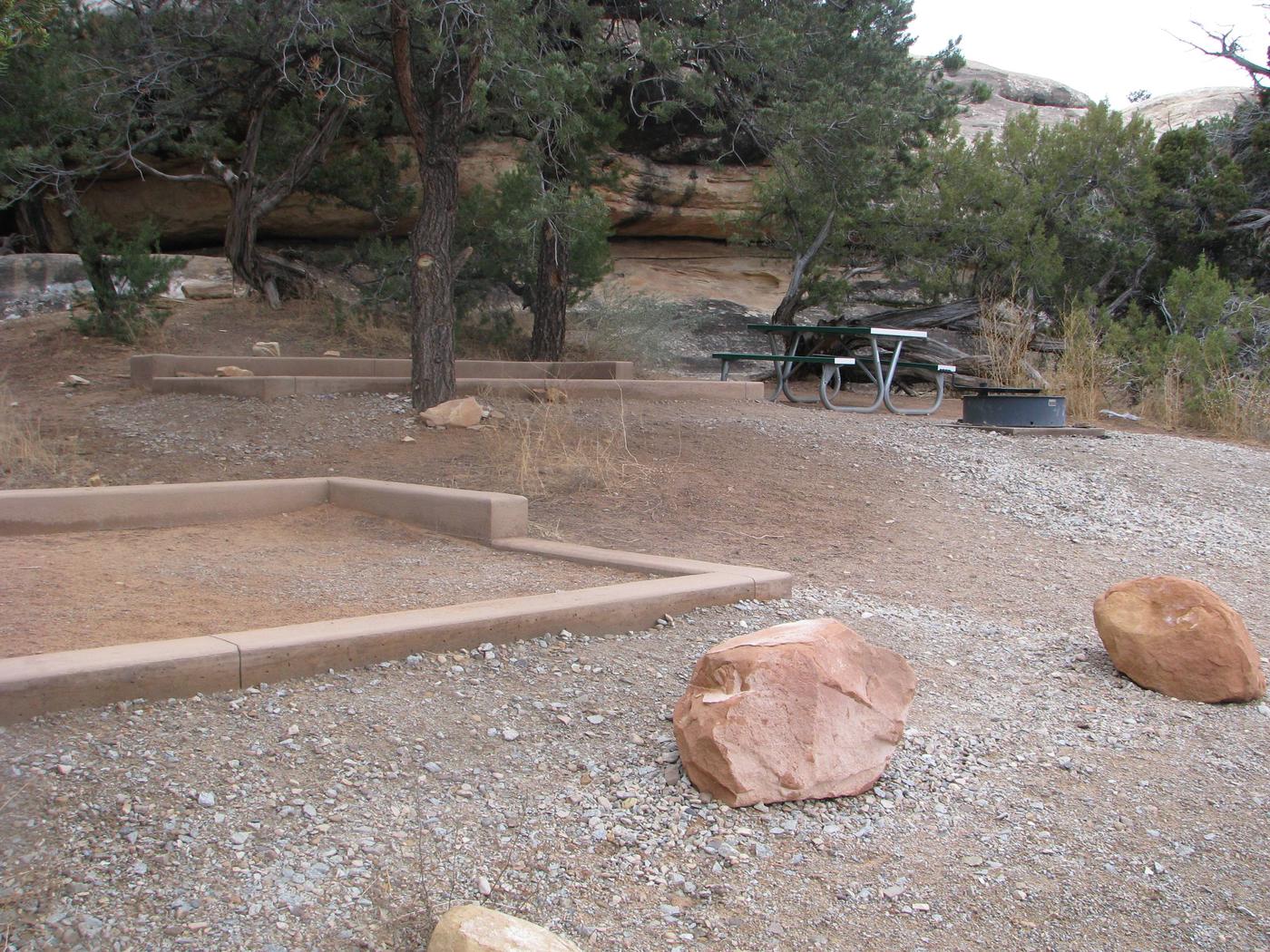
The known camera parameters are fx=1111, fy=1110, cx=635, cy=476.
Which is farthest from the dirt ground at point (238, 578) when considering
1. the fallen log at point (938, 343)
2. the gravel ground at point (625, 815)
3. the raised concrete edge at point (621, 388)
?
the fallen log at point (938, 343)

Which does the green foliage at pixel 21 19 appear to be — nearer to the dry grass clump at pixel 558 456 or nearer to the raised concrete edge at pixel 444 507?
the raised concrete edge at pixel 444 507

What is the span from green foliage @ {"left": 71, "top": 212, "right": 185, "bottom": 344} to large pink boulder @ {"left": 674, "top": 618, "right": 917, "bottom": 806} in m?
9.73

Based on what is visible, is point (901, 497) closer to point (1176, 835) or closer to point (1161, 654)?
point (1161, 654)

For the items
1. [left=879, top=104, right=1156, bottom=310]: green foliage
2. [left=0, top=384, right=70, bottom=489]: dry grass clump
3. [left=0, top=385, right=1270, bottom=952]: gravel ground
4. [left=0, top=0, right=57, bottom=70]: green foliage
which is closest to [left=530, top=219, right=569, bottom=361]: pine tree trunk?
[left=879, top=104, right=1156, bottom=310]: green foliage

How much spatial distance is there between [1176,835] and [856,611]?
186 centimetres

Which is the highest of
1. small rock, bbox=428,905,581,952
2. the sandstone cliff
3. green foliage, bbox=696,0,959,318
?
the sandstone cliff

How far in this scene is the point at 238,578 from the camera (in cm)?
438

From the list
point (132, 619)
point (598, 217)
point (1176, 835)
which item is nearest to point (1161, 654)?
point (1176, 835)

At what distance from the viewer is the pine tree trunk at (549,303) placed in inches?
449

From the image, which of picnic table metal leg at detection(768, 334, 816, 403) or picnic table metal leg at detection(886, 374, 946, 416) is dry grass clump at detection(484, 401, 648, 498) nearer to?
picnic table metal leg at detection(768, 334, 816, 403)

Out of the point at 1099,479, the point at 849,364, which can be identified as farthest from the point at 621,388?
the point at 1099,479

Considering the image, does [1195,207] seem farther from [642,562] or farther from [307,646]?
[307,646]

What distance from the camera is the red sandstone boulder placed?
12.5ft

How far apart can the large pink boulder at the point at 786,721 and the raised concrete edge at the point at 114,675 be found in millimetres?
1294
